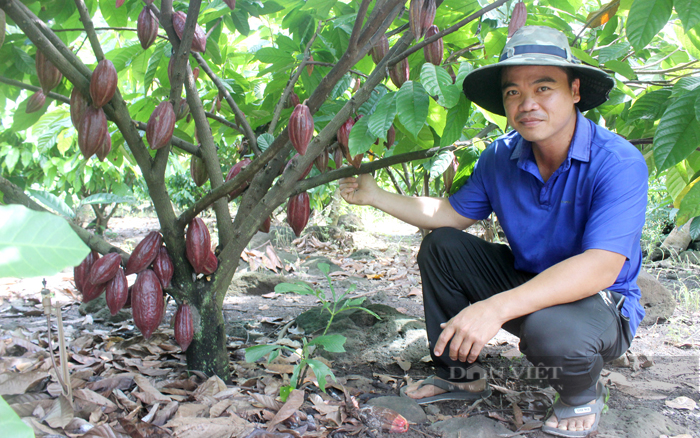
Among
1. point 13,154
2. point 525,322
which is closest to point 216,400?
point 525,322

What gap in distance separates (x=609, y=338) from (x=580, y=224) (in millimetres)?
335

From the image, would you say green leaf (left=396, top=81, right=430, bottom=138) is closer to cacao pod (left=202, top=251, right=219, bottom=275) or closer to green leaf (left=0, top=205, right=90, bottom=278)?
cacao pod (left=202, top=251, right=219, bottom=275)

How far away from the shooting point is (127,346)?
1.75m

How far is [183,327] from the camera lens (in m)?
1.36

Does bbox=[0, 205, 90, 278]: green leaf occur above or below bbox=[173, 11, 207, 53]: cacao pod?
below

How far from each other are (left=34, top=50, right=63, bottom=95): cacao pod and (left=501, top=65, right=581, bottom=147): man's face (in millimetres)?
1243

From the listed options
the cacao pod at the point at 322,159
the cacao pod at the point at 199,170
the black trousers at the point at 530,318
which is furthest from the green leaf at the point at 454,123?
the cacao pod at the point at 199,170

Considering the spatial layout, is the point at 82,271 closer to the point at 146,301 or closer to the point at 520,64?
the point at 146,301

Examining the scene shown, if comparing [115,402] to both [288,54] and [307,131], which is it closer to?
[307,131]

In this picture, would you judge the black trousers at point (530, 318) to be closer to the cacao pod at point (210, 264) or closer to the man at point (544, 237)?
the man at point (544, 237)

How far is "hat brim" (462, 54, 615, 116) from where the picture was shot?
4.25ft

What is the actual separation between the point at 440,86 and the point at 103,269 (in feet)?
3.13

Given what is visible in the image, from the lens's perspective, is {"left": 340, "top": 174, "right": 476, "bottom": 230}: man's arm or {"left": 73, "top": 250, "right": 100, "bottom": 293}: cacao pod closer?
{"left": 73, "top": 250, "right": 100, "bottom": 293}: cacao pod

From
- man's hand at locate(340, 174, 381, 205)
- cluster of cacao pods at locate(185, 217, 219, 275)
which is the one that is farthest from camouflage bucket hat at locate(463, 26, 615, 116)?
cluster of cacao pods at locate(185, 217, 219, 275)
